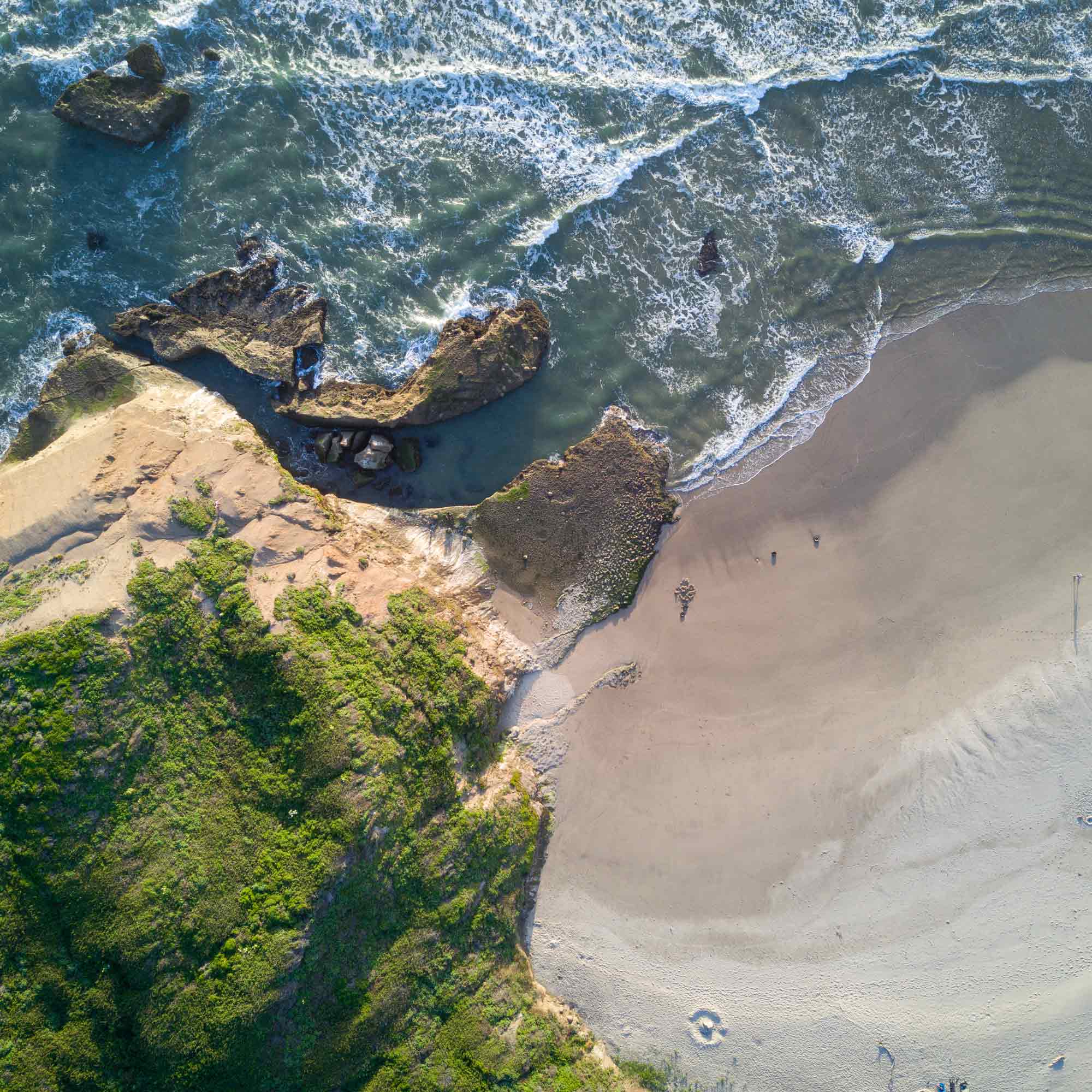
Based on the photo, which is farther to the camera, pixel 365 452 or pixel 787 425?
pixel 787 425

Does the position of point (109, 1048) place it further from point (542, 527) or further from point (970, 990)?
point (970, 990)

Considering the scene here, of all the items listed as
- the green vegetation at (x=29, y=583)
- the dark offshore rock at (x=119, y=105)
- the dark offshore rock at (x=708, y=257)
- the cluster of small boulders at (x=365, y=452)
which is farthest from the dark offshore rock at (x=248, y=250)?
the dark offshore rock at (x=708, y=257)

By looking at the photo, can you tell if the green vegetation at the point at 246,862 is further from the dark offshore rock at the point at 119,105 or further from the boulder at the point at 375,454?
the dark offshore rock at the point at 119,105

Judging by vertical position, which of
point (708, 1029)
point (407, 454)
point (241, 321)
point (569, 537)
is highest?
point (241, 321)

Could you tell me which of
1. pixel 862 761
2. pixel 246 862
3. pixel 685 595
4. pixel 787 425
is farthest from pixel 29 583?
pixel 862 761

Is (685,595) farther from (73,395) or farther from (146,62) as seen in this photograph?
(146,62)

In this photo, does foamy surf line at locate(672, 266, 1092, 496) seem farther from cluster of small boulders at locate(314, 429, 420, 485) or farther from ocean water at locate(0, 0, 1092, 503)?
cluster of small boulders at locate(314, 429, 420, 485)
